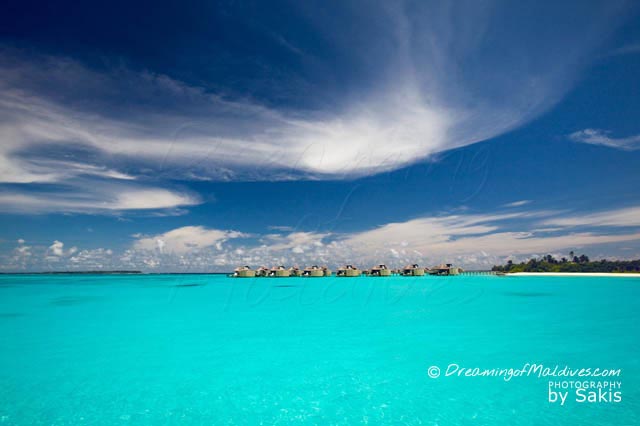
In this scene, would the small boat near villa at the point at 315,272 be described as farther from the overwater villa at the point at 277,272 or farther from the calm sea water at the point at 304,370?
the calm sea water at the point at 304,370

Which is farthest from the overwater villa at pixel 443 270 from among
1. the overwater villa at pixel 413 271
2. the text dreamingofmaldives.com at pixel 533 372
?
the text dreamingofmaldives.com at pixel 533 372

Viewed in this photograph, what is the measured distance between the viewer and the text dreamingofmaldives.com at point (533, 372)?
1514cm

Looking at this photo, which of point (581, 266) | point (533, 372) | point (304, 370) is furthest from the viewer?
point (581, 266)

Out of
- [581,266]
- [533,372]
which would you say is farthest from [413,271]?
[533,372]

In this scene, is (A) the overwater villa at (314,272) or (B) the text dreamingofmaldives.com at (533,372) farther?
(A) the overwater villa at (314,272)

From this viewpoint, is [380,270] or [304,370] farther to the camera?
[380,270]

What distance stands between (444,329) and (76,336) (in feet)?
97.3

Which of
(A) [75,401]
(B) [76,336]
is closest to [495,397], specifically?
(A) [75,401]

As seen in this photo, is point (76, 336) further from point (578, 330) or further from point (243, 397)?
point (578, 330)

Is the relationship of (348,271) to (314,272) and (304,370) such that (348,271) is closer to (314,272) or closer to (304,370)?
(314,272)

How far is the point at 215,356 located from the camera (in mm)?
19094

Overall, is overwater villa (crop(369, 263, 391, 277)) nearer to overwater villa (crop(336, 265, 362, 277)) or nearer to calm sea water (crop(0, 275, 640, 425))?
overwater villa (crop(336, 265, 362, 277))

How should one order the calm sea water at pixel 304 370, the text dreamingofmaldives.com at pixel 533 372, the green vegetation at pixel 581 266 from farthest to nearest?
the green vegetation at pixel 581 266
the text dreamingofmaldives.com at pixel 533 372
the calm sea water at pixel 304 370

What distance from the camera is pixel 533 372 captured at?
1553 cm
